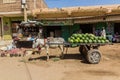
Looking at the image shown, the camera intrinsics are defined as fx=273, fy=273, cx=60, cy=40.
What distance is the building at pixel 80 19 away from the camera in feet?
79.3

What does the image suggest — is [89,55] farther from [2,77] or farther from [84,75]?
[2,77]

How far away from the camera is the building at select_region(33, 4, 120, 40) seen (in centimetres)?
2416

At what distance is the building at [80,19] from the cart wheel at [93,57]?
10.2 meters

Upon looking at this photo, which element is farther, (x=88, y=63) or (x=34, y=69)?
(x=88, y=63)

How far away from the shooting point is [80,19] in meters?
24.8

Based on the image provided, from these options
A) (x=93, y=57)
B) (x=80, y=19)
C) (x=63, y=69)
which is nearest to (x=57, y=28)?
(x=80, y=19)

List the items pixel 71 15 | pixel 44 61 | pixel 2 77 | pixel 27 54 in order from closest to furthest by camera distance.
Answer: pixel 2 77
pixel 44 61
pixel 27 54
pixel 71 15

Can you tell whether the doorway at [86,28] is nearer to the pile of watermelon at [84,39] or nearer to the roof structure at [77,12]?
the roof structure at [77,12]

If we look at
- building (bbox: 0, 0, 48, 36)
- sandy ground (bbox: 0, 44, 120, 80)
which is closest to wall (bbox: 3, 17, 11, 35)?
building (bbox: 0, 0, 48, 36)

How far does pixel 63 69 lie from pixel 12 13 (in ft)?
54.1

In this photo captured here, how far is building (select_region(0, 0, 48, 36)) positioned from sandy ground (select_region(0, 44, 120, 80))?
1308cm

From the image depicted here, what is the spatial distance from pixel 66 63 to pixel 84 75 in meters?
3.14

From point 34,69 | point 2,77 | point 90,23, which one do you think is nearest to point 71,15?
point 90,23

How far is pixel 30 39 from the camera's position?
22969 millimetres
